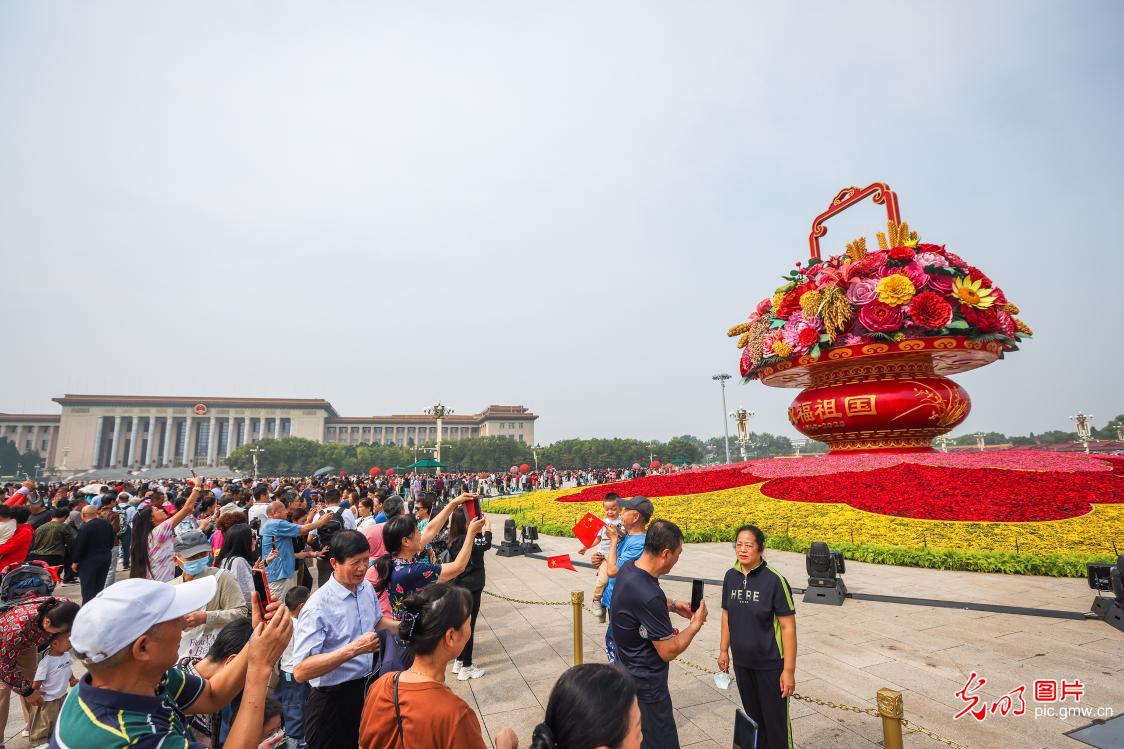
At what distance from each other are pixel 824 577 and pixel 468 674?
5507 mm

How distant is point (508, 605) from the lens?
848 cm

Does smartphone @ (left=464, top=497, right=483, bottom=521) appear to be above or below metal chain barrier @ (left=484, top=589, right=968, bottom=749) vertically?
above

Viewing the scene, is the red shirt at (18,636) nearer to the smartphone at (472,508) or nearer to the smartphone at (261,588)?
the smartphone at (261,588)

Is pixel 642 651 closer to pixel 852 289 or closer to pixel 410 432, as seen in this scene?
pixel 852 289

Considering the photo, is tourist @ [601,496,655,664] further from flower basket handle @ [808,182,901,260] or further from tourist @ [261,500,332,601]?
flower basket handle @ [808,182,901,260]

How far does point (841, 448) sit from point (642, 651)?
57.0ft

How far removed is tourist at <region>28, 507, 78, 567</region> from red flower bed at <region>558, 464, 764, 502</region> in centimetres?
1230

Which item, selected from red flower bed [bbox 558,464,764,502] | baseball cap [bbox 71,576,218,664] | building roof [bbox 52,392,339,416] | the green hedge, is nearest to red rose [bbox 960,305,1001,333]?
red flower bed [bbox 558,464,764,502]

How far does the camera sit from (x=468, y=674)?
18.3 feet

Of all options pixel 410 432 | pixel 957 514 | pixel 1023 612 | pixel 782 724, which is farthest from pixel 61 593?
pixel 410 432

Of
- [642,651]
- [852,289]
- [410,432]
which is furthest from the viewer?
[410,432]

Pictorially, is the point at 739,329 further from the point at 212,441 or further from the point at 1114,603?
the point at 212,441

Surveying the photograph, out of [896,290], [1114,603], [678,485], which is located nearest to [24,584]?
[1114,603]

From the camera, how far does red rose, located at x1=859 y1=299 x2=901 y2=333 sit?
14.9 metres
